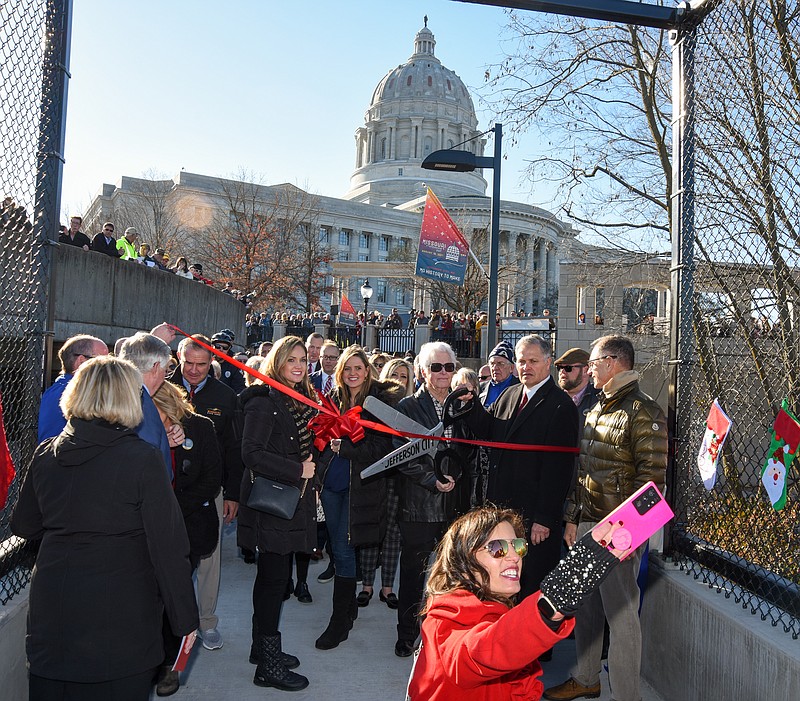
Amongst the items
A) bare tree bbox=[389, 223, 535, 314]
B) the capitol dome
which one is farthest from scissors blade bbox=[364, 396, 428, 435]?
the capitol dome

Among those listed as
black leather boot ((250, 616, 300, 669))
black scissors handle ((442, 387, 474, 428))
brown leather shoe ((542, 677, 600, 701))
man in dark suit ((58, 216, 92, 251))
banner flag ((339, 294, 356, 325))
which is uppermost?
man in dark suit ((58, 216, 92, 251))

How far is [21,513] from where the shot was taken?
9.83 feet

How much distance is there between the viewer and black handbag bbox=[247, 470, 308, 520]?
14.7 ft

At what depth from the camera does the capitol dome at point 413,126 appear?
110m

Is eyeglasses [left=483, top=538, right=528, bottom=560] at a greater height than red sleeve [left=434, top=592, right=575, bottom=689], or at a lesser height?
greater

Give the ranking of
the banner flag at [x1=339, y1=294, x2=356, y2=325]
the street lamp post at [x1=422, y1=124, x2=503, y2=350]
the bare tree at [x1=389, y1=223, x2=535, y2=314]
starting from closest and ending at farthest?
the street lamp post at [x1=422, y1=124, x2=503, y2=350], the banner flag at [x1=339, y1=294, x2=356, y2=325], the bare tree at [x1=389, y1=223, x2=535, y2=314]

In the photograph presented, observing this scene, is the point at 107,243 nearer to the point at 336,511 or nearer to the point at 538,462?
the point at 336,511

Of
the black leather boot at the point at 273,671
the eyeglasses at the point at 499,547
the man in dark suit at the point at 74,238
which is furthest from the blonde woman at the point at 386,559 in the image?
the man in dark suit at the point at 74,238

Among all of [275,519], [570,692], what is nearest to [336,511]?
[275,519]

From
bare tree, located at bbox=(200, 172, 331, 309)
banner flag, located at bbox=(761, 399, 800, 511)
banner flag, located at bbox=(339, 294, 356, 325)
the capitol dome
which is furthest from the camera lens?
the capitol dome

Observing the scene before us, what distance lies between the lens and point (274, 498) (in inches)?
177

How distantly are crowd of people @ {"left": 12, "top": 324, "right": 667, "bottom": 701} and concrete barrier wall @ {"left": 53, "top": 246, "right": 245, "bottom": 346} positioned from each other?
508 centimetres

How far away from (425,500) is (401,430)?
0.50m

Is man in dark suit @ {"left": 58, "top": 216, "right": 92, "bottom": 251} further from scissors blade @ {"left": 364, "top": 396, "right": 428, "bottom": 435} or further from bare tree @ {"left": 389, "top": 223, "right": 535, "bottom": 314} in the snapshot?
bare tree @ {"left": 389, "top": 223, "right": 535, "bottom": 314}
